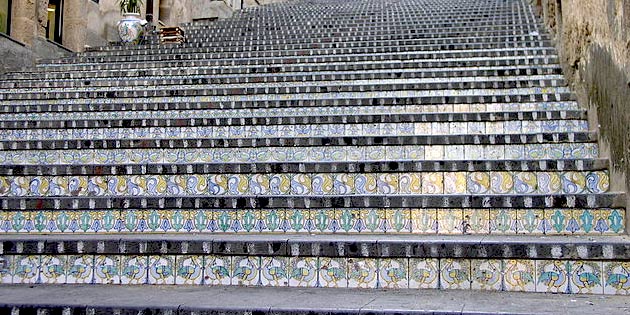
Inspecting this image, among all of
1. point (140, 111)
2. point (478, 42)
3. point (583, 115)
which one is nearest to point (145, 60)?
point (140, 111)

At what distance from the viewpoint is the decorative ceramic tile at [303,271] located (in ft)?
10.9

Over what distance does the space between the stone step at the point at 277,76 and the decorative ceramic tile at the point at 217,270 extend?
192 inches

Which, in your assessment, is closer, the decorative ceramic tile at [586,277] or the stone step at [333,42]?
the decorative ceramic tile at [586,277]

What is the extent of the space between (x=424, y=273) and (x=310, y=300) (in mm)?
649

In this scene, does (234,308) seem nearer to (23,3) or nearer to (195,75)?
(195,75)

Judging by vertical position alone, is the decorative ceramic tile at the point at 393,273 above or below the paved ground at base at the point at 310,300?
above

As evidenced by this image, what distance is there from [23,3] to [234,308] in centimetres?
1044

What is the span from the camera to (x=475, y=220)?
387cm

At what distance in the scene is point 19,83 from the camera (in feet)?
29.9

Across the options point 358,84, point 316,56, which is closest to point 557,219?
point 358,84

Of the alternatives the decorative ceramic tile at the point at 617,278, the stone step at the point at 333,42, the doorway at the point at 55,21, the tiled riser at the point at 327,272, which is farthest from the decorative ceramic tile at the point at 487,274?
the doorway at the point at 55,21

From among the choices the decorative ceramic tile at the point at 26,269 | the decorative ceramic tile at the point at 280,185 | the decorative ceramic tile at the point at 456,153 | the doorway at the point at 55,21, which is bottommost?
the decorative ceramic tile at the point at 26,269

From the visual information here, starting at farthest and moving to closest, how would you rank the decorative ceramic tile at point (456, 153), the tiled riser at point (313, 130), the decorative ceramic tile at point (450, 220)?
1. the tiled riser at point (313, 130)
2. the decorative ceramic tile at point (456, 153)
3. the decorative ceramic tile at point (450, 220)

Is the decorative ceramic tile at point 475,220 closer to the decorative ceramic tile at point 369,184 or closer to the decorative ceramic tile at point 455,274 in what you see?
the decorative ceramic tile at point 455,274
